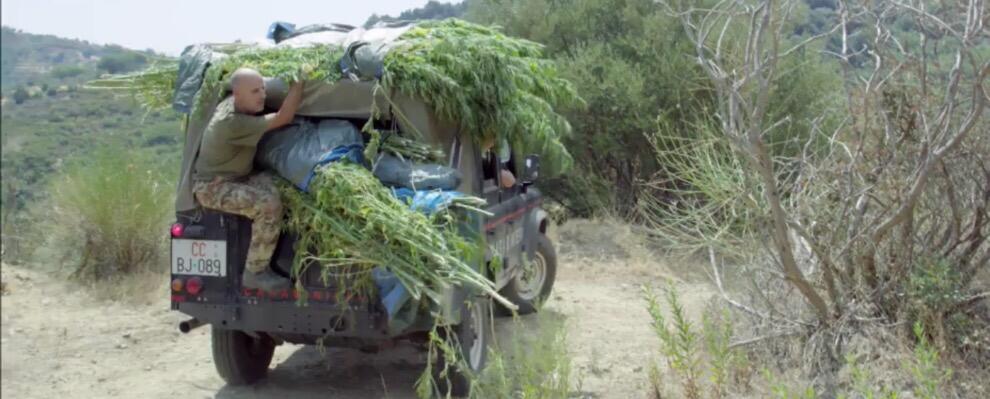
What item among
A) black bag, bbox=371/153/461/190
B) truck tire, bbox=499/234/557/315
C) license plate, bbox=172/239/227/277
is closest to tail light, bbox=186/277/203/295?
license plate, bbox=172/239/227/277

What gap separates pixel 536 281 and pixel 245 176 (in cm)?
390

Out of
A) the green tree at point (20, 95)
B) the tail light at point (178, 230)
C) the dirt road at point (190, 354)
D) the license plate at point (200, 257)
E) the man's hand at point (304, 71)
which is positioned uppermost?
the man's hand at point (304, 71)

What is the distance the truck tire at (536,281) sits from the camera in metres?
8.90

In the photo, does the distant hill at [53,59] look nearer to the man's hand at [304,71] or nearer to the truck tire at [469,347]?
the man's hand at [304,71]

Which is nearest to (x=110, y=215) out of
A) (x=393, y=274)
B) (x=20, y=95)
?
(x=393, y=274)

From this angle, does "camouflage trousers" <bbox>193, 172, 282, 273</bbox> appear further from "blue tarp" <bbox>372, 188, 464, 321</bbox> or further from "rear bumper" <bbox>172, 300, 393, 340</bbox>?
"blue tarp" <bbox>372, 188, 464, 321</bbox>

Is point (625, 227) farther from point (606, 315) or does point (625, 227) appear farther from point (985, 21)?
point (985, 21)

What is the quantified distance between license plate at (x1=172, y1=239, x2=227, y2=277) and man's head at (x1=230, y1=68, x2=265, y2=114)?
0.79 m

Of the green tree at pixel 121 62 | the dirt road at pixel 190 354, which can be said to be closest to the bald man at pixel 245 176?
the green tree at pixel 121 62

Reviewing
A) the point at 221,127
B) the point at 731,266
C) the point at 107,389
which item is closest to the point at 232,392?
the point at 107,389

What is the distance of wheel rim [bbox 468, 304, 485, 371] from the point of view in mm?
6316

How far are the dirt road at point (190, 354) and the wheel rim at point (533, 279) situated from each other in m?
0.28

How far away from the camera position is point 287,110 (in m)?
6.03

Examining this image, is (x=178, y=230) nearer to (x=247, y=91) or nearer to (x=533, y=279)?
(x=247, y=91)
